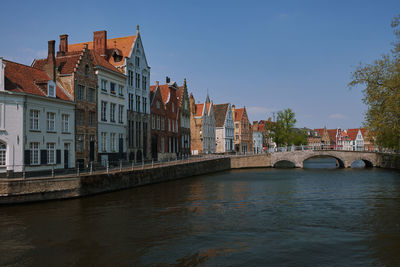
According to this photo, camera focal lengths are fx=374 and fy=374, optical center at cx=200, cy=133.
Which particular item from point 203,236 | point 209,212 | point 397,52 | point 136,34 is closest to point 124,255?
point 203,236

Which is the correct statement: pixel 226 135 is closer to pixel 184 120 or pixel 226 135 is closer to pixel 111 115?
pixel 184 120

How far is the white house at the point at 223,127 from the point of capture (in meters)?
83.4

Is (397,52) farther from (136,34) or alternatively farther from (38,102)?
(38,102)

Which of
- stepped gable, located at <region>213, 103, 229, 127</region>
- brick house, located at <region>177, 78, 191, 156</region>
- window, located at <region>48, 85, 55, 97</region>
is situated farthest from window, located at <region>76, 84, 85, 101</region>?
stepped gable, located at <region>213, 103, 229, 127</region>

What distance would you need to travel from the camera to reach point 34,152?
27.5 meters

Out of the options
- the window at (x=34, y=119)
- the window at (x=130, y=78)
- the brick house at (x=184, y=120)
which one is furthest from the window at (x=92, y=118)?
the brick house at (x=184, y=120)

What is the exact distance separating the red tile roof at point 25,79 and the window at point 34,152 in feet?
12.3

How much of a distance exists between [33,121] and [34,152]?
89.6 inches

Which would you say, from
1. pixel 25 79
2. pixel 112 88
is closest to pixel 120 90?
pixel 112 88

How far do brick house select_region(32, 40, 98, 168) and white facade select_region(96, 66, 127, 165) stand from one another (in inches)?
38.3

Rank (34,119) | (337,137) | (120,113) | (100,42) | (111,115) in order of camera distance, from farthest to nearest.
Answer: (337,137) < (100,42) < (120,113) < (111,115) < (34,119)

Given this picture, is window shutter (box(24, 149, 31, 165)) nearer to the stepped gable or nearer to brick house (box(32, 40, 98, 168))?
brick house (box(32, 40, 98, 168))

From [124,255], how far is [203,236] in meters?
3.62

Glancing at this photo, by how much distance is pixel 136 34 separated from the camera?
44.9m
